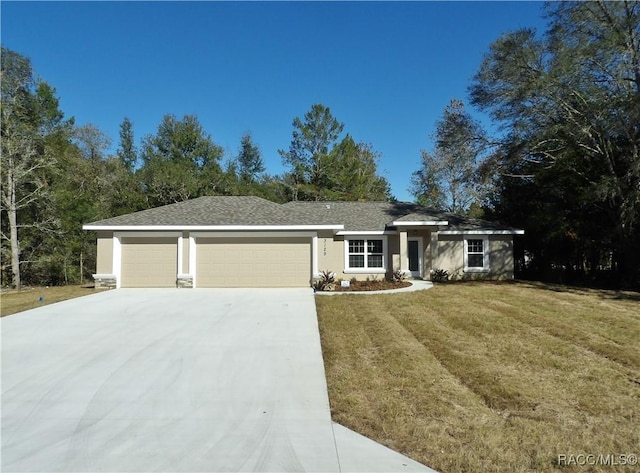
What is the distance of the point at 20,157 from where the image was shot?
2048cm

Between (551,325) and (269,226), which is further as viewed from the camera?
(269,226)

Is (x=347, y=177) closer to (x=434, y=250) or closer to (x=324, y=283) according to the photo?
(x=434, y=250)

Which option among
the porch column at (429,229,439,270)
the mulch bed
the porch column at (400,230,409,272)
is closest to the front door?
the porch column at (429,229,439,270)

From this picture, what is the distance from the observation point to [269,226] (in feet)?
49.6

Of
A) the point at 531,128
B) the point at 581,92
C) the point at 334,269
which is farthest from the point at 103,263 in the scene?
the point at 581,92

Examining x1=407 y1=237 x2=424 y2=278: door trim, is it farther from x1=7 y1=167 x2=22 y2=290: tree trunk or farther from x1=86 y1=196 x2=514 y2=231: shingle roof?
x1=7 y1=167 x2=22 y2=290: tree trunk

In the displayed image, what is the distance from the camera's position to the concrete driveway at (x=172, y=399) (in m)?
3.49

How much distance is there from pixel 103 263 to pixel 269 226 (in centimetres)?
690

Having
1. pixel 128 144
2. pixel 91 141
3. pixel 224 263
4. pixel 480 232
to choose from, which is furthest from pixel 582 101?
pixel 128 144

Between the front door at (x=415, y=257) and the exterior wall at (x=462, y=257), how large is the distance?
77cm

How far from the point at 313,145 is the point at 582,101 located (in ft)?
72.0

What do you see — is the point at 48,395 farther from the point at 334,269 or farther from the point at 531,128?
the point at 531,128

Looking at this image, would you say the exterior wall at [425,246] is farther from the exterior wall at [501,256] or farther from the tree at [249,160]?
the tree at [249,160]

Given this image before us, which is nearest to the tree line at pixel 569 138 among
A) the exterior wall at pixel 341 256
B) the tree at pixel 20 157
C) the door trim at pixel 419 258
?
the door trim at pixel 419 258
